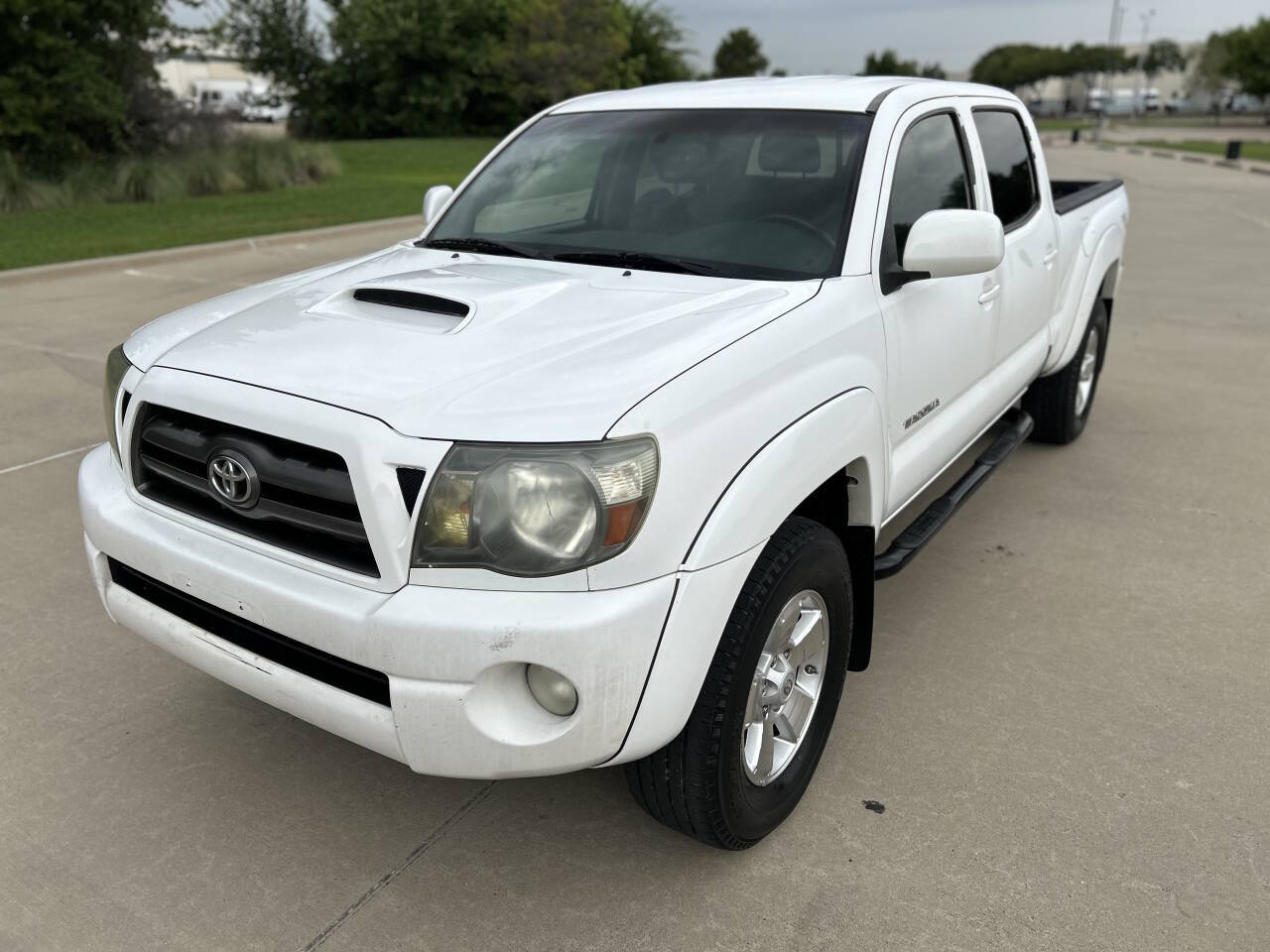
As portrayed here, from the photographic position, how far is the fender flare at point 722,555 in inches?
81.6

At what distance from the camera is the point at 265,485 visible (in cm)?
224

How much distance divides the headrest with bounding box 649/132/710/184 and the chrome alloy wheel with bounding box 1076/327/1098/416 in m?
2.84

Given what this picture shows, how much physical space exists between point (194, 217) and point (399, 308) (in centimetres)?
1227

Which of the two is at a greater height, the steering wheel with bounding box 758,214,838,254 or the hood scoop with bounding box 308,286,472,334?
the steering wheel with bounding box 758,214,838,254

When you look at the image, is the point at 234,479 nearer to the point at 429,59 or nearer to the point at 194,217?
the point at 194,217

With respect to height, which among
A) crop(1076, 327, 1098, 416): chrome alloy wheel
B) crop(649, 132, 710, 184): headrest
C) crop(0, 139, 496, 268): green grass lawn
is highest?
crop(649, 132, 710, 184): headrest

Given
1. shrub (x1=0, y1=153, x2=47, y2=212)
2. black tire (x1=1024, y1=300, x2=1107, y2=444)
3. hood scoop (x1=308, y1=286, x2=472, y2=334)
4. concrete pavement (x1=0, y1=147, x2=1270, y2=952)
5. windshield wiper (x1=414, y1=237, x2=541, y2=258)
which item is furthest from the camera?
shrub (x1=0, y1=153, x2=47, y2=212)

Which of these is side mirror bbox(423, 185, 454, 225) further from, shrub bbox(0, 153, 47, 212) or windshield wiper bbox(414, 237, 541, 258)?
shrub bbox(0, 153, 47, 212)

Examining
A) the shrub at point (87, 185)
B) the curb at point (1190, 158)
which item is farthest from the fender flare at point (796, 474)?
the curb at point (1190, 158)

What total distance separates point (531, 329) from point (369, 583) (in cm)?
72

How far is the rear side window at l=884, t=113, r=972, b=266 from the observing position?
316cm

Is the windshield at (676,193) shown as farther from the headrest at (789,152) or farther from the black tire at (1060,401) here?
the black tire at (1060,401)

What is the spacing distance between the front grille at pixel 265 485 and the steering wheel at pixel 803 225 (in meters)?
1.52

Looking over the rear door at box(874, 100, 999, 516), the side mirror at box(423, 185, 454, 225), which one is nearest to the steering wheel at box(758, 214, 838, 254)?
the rear door at box(874, 100, 999, 516)
